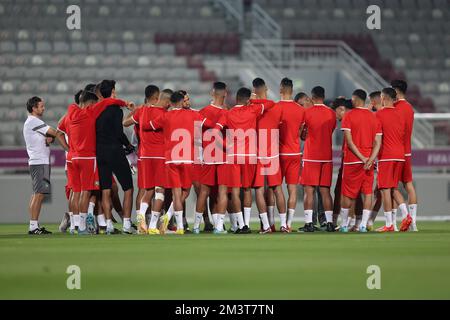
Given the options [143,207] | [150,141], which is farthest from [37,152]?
[143,207]

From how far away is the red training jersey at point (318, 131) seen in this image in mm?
18594

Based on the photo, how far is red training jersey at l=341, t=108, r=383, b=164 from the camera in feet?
60.1

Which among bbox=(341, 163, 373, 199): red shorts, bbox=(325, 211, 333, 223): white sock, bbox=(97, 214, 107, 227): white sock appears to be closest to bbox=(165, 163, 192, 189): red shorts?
bbox=(97, 214, 107, 227): white sock

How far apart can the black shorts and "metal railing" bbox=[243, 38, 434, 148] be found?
507 inches

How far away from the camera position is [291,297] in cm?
945

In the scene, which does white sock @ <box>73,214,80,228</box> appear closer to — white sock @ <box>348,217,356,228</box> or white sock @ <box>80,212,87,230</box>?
white sock @ <box>80,212,87,230</box>

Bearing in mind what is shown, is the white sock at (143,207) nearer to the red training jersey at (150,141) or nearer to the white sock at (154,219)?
the white sock at (154,219)

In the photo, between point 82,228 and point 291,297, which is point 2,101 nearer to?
point 82,228

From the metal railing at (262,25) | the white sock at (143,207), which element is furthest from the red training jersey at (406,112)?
the metal railing at (262,25)

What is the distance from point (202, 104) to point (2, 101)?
211 inches

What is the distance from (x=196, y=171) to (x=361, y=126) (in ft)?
9.37

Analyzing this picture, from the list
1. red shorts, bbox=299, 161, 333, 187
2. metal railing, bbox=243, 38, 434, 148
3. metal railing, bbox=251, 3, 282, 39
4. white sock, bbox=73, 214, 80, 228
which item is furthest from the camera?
metal railing, bbox=251, 3, 282, 39

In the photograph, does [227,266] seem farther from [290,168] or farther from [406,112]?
[406,112]

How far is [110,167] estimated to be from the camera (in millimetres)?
18266
